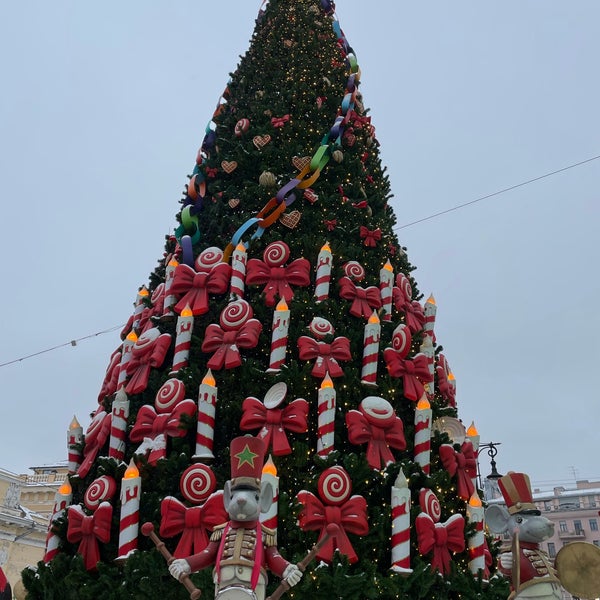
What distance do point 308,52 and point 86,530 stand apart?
8.65m

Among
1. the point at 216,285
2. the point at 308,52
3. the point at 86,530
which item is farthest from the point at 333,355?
the point at 308,52

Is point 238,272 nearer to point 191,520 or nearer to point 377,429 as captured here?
point 377,429

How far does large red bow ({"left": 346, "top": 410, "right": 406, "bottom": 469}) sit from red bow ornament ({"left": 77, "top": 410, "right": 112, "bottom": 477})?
2.93 meters

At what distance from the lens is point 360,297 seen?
758 cm

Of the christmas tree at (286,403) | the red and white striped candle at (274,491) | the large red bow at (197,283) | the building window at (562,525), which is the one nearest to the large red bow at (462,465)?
the christmas tree at (286,403)

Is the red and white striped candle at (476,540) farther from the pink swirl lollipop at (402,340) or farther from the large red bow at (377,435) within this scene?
the pink swirl lollipop at (402,340)

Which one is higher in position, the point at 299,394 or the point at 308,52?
the point at 308,52

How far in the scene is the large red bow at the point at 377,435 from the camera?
20.8 feet

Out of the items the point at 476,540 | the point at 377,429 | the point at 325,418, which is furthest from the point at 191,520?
the point at 476,540

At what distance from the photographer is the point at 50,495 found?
98.6ft

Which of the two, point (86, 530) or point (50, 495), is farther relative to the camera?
point (50, 495)

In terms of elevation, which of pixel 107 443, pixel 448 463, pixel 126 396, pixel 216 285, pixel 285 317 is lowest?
pixel 448 463

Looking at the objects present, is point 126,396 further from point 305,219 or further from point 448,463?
point 448,463

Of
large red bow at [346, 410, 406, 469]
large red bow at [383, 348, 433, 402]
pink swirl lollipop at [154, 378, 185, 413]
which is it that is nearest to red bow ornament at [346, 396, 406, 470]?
large red bow at [346, 410, 406, 469]
